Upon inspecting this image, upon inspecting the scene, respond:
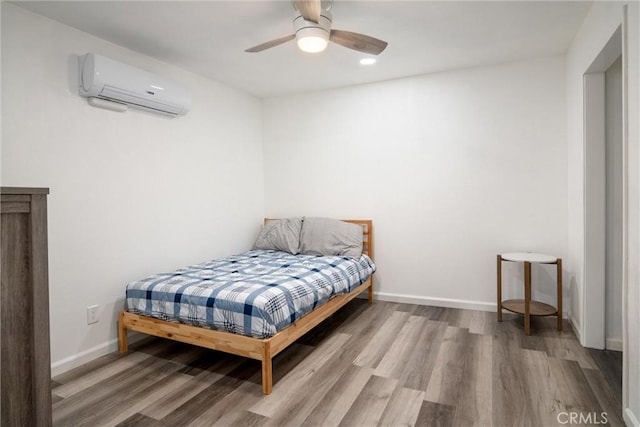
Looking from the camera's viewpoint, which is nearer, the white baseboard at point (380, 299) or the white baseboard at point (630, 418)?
the white baseboard at point (630, 418)

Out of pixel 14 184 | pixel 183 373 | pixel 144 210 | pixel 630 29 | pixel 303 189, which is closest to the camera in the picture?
pixel 630 29

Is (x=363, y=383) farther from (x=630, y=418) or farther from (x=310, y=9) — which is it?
(x=310, y=9)

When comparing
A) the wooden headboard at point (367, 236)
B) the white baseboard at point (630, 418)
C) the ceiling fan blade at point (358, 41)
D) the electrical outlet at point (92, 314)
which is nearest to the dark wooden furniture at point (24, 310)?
the electrical outlet at point (92, 314)

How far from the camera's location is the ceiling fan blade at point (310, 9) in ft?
6.36

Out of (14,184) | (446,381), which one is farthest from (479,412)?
(14,184)

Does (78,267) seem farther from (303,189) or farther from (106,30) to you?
(303,189)

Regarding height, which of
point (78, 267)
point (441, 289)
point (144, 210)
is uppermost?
point (144, 210)

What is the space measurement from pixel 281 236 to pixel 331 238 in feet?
Result: 1.94

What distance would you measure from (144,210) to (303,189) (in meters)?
1.91

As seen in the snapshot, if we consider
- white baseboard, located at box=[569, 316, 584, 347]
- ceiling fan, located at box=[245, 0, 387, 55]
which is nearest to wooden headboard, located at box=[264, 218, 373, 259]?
white baseboard, located at box=[569, 316, 584, 347]

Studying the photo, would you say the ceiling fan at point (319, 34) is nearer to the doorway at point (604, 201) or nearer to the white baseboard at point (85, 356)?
the doorway at point (604, 201)

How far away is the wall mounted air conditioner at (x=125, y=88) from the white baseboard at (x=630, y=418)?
3627 millimetres

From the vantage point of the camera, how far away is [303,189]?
14.5 ft

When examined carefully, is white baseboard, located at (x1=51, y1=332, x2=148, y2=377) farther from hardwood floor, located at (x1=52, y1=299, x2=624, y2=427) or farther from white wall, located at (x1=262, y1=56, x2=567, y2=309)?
white wall, located at (x1=262, y1=56, x2=567, y2=309)
